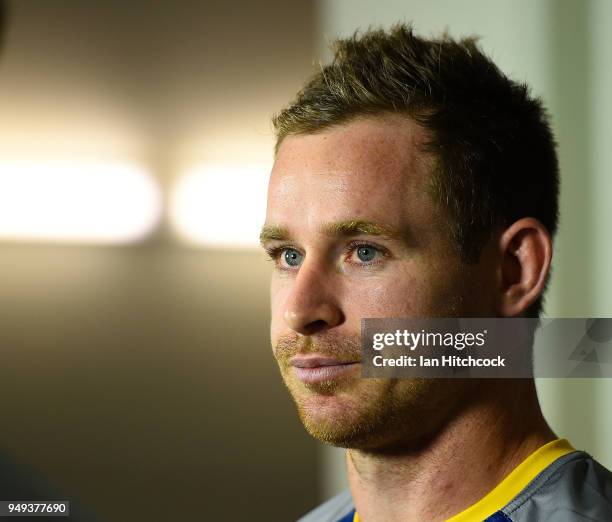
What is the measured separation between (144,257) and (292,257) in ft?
2.98

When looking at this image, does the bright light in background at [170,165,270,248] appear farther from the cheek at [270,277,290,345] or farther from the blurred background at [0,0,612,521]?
the cheek at [270,277,290,345]

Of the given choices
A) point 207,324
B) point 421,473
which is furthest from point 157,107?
point 421,473

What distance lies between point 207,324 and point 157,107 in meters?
0.46

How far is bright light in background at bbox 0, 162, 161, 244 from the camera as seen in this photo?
1605 millimetres

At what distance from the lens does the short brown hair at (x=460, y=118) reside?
751 mm

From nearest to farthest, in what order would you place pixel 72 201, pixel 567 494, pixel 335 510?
pixel 567 494, pixel 335 510, pixel 72 201

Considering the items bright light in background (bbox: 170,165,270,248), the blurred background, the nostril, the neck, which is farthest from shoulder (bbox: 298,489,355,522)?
bright light in background (bbox: 170,165,270,248)

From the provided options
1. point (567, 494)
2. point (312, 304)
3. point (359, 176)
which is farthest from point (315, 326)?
point (567, 494)

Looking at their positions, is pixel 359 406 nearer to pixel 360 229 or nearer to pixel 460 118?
pixel 360 229

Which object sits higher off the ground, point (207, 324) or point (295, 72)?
point (295, 72)

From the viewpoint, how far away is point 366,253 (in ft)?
2.42

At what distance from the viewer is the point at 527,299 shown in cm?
76

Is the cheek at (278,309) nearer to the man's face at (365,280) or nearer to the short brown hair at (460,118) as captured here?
the man's face at (365,280)

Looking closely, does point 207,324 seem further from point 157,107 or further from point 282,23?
point 282,23
